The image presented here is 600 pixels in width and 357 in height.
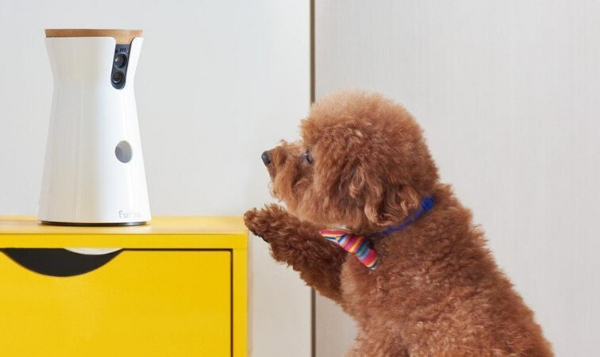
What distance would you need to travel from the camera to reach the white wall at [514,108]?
1474mm

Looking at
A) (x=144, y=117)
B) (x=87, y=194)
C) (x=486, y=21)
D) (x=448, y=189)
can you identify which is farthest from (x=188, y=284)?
(x=486, y=21)

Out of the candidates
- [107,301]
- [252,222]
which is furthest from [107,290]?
[252,222]

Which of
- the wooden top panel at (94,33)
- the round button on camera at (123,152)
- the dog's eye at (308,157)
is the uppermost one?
the wooden top panel at (94,33)

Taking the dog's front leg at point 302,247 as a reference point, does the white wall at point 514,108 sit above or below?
above

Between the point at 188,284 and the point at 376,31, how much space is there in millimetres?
648

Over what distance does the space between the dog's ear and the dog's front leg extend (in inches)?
6.6

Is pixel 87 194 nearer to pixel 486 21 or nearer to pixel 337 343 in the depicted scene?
pixel 337 343

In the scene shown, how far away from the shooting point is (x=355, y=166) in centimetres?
93

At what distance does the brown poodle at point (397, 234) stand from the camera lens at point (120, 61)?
0.28m

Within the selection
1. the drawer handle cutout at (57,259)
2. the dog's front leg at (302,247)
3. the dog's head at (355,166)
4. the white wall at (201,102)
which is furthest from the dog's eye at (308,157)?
the white wall at (201,102)

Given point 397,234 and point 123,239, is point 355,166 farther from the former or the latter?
point 123,239

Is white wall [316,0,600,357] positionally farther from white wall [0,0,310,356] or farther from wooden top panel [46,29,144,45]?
wooden top panel [46,29,144,45]

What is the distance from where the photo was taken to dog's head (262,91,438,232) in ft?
3.02

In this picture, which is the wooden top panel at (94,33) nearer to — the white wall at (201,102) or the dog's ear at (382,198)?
the white wall at (201,102)
